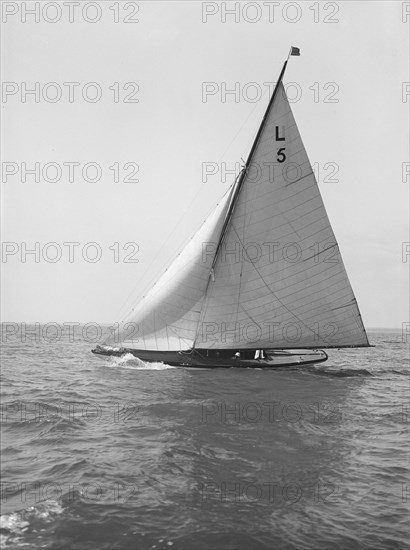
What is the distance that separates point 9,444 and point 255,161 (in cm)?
1835

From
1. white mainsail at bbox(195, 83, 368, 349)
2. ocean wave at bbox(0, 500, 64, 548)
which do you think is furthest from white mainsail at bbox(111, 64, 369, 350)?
ocean wave at bbox(0, 500, 64, 548)

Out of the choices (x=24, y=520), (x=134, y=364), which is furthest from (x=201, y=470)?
(x=134, y=364)

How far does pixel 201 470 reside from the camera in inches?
362

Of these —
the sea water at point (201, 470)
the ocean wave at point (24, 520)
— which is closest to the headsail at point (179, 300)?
the sea water at point (201, 470)

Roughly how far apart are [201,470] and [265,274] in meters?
→ 15.4

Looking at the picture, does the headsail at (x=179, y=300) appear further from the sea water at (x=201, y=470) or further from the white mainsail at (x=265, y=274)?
the sea water at (x=201, y=470)

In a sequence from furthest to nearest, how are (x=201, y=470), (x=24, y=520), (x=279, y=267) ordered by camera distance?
1. (x=279, y=267)
2. (x=201, y=470)
3. (x=24, y=520)

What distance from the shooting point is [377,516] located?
7496 mm

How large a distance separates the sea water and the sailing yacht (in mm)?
6456

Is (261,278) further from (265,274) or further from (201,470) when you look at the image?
(201,470)

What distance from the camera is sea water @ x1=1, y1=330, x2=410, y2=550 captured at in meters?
6.70

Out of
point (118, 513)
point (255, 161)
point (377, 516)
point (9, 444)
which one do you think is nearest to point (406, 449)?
point (377, 516)

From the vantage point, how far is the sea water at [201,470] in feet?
22.0

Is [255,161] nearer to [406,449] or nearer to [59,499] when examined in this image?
[406,449]
